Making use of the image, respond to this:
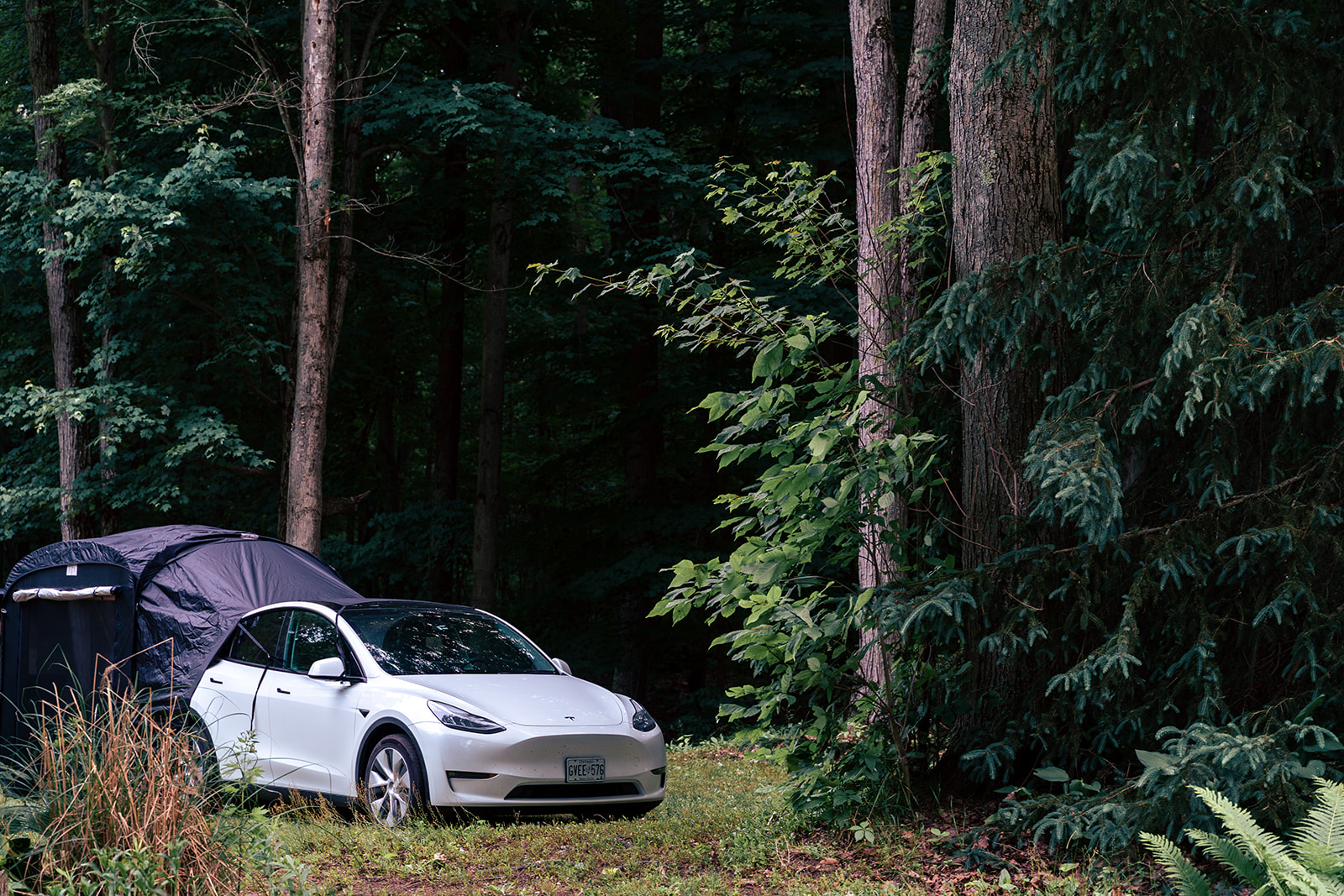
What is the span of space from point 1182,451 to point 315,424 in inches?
436

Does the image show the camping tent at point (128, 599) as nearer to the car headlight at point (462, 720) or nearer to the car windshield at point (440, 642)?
the car windshield at point (440, 642)

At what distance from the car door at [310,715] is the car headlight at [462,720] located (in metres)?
0.70

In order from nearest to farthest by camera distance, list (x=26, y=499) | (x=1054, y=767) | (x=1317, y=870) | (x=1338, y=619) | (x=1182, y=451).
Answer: (x=1317, y=870) → (x=1338, y=619) → (x=1054, y=767) → (x=1182, y=451) → (x=26, y=499)

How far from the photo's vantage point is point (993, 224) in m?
6.50

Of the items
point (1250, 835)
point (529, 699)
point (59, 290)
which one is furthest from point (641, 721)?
point (59, 290)

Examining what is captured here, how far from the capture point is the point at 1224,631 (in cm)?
555

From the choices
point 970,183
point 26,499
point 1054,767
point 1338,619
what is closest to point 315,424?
point 26,499

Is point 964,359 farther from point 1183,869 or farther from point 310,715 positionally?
point 310,715

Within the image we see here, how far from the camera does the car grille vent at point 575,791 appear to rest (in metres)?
6.83

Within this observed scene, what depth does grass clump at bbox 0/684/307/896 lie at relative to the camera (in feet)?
13.8

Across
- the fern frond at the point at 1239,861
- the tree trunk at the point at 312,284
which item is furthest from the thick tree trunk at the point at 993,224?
the tree trunk at the point at 312,284

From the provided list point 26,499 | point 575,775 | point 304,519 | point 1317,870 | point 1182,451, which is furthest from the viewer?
point 26,499

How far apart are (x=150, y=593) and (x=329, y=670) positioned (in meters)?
3.08

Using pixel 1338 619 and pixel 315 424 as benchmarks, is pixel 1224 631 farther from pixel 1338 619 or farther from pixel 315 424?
pixel 315 424
